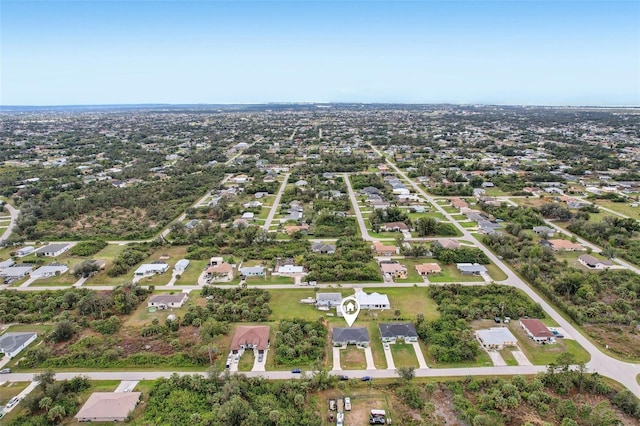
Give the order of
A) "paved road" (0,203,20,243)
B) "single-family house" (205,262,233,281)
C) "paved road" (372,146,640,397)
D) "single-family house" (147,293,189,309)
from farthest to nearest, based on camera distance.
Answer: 1. "paved road" (0,203,20,243)
2. "single-family house" (205,262,233,281)
3. "single-family house" (147,293,189,309)
4. "paved road" (372,146,640,397)

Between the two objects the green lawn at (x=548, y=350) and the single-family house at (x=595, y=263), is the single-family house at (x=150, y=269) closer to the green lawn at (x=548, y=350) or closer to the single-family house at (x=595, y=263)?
the green lawn at (x=548, y=350)

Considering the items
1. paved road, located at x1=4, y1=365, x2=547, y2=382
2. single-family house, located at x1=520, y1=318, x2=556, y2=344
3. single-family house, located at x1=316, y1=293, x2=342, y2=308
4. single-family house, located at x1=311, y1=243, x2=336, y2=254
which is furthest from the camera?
single-family house, located at x1=311, y1=243, x2=336, y2=254

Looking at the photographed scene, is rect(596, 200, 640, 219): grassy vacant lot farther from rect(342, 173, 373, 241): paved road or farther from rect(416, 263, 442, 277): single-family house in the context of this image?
rect(342, 173, 373, 241): paved road

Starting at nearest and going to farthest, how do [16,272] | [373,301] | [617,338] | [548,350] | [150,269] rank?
[548,350]
[617,338]
[373,301]
[16,272]
[150,269]

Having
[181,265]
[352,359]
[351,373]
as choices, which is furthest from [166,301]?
[351,373]

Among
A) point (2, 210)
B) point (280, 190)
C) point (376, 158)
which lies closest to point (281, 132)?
point (376, 158)

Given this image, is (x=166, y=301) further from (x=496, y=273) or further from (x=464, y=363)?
(x=496, y=273)

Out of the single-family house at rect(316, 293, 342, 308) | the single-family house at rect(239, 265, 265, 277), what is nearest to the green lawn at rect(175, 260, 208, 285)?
the single-family house at rect(239, 265, 265, 277)
